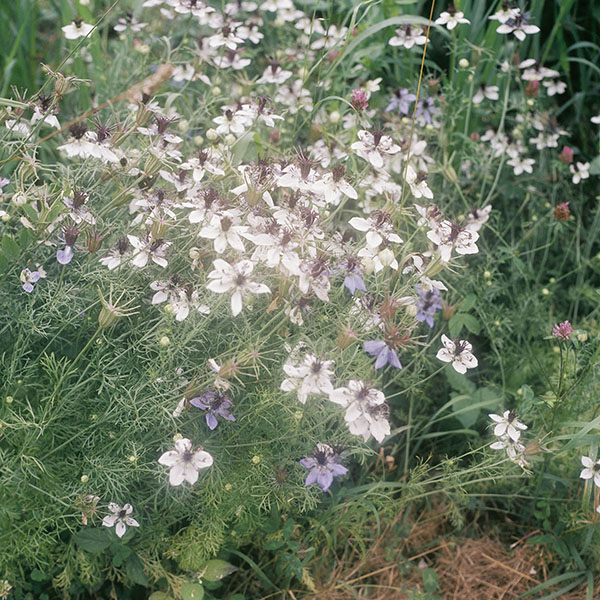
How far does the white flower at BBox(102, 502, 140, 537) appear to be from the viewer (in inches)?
61.1

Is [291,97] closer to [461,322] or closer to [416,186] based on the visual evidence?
[416,186]

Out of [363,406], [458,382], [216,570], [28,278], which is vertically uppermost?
[28,278]

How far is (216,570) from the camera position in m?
1.72

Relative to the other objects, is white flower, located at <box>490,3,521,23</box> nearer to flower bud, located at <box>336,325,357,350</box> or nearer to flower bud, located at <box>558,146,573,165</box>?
flower bud, located at <box>558,146,573,165</box>

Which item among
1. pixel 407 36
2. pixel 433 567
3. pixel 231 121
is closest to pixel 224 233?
pixel 231 121

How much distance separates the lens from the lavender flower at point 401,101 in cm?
236

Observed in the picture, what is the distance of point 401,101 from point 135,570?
1.59 m

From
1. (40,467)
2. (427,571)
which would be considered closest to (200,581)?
(40,467)

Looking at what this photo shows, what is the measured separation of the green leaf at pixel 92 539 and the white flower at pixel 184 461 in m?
0.35

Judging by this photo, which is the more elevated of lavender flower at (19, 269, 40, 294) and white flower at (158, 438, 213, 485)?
lavender flower at (19, 269, 40, 294)

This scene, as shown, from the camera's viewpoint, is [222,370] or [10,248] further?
[10,248]

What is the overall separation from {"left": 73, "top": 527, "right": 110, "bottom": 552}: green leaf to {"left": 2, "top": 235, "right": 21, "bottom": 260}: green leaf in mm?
613

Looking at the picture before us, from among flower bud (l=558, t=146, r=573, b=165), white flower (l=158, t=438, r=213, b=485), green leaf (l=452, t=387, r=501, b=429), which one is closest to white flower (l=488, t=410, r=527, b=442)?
green leaf (l=452, t=387, r=501, b=429)

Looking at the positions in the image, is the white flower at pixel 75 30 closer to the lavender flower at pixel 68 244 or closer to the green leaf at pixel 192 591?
the lavender flower at pixel 68 244
